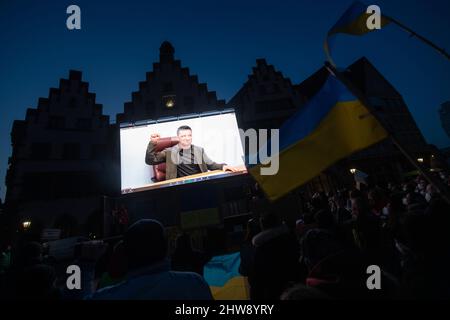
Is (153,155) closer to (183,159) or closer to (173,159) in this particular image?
(173,159)

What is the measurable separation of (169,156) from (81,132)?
1529 centimetres

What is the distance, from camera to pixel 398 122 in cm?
2767

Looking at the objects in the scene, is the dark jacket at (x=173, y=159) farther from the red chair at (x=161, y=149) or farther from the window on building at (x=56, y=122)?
the window on building at (x=56, y=122)

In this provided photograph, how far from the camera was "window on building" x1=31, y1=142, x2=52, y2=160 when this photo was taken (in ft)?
62.7

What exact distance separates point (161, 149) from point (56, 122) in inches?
640

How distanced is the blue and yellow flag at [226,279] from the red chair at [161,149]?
5.80m

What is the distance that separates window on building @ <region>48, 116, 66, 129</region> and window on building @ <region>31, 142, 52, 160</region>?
1.79 m

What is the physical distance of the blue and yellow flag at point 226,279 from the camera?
421cm

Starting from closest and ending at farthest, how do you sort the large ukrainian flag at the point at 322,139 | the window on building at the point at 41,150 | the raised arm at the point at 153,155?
1. the large ukrainian flag at the point at 322,139
2. the raised arm at the point at 153,155
3. the window on building at the point at 41,150

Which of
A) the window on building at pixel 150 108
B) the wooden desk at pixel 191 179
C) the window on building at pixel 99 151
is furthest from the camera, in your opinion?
the window on building at pixel 99 151

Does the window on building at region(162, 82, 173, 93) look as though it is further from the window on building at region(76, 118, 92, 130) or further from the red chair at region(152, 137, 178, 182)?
the red chair at region(152, 137, 178, 182)

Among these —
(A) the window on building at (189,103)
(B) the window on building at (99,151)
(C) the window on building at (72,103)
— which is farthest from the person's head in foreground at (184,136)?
(C) the window on building at (72,103)

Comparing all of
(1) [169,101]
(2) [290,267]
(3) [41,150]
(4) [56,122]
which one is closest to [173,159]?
(2) [290,267]
